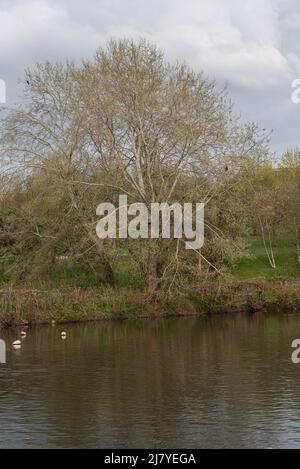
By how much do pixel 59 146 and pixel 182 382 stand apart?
19.4m

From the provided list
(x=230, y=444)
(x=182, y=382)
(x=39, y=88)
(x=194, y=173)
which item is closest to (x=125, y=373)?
(x=182, y=382)

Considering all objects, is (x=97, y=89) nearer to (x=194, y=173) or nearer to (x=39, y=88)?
(x=39, y=88)

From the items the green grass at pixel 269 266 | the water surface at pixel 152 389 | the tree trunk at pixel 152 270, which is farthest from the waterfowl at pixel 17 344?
the green grass at pixel 269 266

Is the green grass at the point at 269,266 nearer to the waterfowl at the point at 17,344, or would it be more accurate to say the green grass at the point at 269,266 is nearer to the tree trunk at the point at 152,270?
the tree trunk at the point at 152,270

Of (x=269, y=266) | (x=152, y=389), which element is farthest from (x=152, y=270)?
(x=152, y=389)

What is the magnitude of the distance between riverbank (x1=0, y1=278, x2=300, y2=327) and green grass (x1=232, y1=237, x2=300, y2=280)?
6.80 m

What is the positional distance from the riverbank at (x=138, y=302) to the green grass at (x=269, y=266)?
22.3ft

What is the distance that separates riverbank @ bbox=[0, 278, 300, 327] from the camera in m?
33.1

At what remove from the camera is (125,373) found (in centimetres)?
2134

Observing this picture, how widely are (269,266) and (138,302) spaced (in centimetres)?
1703

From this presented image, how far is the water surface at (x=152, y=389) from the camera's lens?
14633 millimetres

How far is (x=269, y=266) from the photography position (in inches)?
1970
